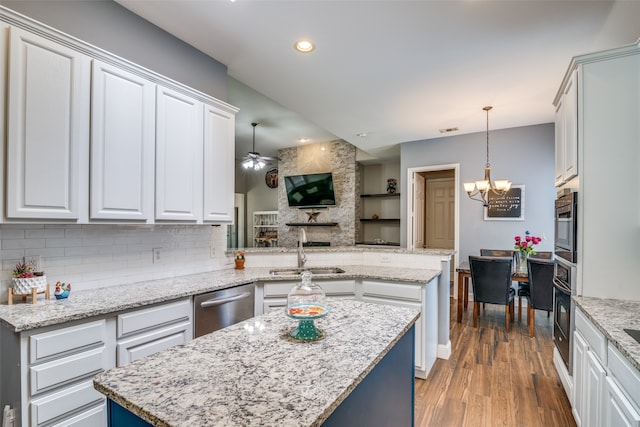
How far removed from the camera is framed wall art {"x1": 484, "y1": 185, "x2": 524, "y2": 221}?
471 centimetres

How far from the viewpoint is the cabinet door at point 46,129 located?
158cm

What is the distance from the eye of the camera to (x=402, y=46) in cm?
255

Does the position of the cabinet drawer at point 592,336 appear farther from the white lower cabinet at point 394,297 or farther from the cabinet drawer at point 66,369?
the cabinet drawer at point 66,369

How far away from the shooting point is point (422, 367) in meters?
2.63

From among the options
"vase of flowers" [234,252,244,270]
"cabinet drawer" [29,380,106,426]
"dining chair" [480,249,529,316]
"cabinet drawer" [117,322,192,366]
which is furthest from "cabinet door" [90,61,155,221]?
"dining chair" [480,249,529,316]

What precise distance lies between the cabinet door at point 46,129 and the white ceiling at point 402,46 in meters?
0.78

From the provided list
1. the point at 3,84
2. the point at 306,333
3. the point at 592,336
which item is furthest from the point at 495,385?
the point at 3,84

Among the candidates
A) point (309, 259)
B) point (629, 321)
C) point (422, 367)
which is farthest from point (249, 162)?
point (629, 321)

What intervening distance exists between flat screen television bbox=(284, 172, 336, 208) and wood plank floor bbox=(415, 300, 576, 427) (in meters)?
3.86

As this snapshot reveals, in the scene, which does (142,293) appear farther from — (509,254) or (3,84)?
(509,254)

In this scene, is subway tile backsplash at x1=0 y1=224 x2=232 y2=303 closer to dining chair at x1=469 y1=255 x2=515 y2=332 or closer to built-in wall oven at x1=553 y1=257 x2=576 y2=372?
built-in wall oven at x1=553 y1=257 x2=576 y2=372

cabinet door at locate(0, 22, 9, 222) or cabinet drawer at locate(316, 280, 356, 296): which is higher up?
cabinet door at locate(0, 22, 9, 222)

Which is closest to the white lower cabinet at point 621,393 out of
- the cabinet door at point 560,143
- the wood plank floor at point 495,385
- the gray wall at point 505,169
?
the wood plank floor at point 495,385

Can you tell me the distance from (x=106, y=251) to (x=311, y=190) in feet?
16.0
